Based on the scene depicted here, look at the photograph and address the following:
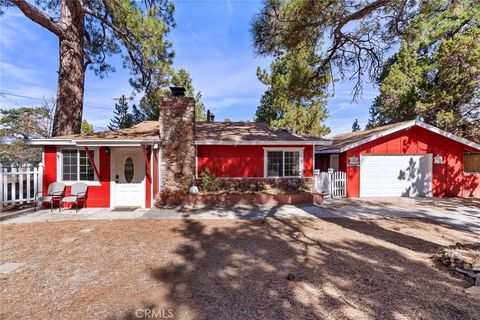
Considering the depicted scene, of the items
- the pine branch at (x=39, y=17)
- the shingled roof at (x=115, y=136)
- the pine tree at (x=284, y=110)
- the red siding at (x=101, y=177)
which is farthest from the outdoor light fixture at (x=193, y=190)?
the pine branch at (x=39, y=17)

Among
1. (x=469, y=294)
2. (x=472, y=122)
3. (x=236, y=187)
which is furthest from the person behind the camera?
(x=472, y=122)

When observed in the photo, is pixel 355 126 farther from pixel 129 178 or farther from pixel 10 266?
pixel 10 266

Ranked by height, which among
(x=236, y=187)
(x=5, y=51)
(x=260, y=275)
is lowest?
(x=260, y=275)

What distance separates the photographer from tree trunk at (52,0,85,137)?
995 centimetres

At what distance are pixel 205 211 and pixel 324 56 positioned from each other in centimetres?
695

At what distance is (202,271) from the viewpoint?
369cm

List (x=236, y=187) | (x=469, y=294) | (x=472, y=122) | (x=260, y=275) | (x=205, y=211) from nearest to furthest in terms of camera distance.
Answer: (x=469, y=294), (x=260, y=275), (x=205, y=211), (x=236, y=187), (x=472, y=122)

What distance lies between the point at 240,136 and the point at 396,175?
25.8 ft

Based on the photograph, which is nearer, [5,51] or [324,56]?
[324,56]

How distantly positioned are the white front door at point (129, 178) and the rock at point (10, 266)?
4.47 metres

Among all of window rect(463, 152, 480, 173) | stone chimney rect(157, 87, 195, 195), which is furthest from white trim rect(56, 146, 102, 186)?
window rect(463, 152, 480, 173)

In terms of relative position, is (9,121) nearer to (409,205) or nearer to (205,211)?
(205,211)

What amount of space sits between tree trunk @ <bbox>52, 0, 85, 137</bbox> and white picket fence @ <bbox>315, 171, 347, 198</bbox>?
11547 millimetres

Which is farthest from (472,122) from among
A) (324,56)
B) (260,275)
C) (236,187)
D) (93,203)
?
(93,203)
